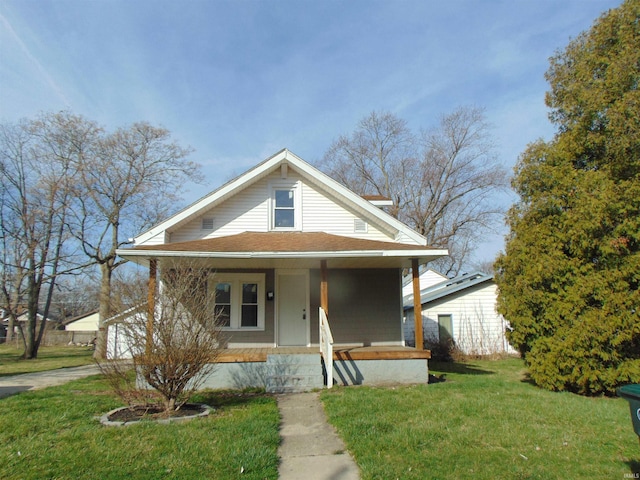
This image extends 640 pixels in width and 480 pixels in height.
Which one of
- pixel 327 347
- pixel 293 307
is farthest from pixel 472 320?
pixel 327 347

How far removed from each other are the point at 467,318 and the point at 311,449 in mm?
13616

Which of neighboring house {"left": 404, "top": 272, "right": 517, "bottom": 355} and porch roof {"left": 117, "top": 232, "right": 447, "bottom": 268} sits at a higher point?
porch roof {"left": 117, "top": 232, "right": 447, "bottom": 268}

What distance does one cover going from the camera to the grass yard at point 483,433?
423cm

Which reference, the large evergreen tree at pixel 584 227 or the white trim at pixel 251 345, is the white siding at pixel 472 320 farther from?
the white trim at pixel 251 345

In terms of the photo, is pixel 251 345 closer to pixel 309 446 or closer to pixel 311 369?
pixel 311 369

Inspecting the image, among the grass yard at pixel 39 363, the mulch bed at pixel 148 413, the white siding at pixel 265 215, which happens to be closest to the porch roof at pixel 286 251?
the white siding at pixel 265 215

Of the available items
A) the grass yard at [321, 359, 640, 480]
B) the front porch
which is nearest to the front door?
the front porch

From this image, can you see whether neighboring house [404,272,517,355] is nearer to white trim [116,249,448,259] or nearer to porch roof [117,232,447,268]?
porch roof [117,232,447,268]

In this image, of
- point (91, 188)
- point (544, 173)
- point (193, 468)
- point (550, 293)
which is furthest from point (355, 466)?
point (91, 188)

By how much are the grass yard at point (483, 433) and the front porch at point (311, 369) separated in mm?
937

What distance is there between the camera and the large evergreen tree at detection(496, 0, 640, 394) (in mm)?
8039

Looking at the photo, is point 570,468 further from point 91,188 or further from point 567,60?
point 91,188

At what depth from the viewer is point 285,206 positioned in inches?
495

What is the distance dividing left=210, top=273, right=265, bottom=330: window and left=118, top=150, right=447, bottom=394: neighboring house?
27 millimetres
